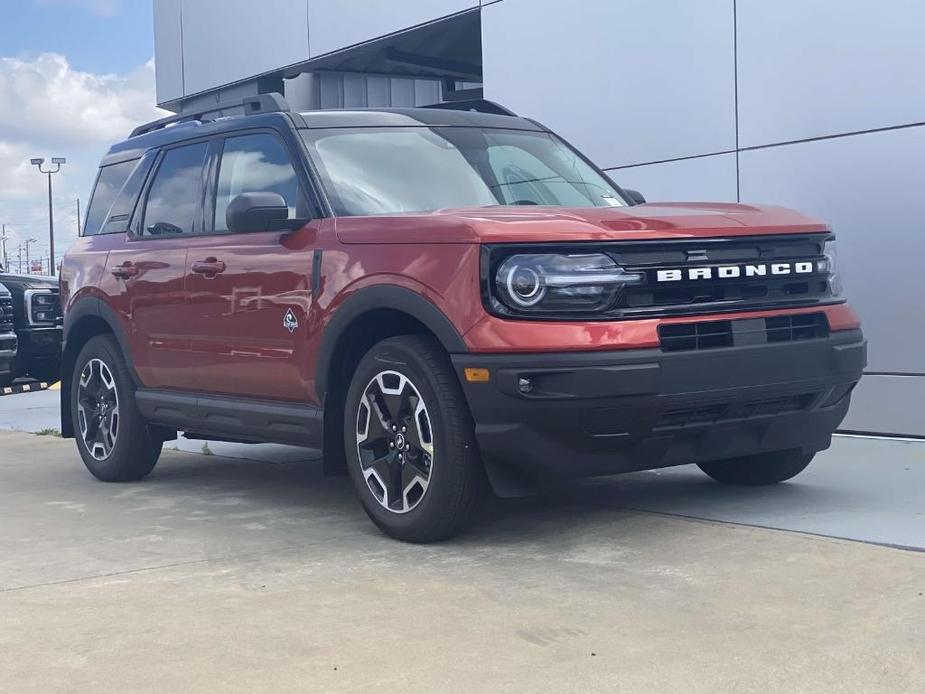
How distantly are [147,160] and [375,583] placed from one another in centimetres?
373

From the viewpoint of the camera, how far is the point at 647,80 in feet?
32.5

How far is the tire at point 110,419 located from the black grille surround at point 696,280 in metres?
3.14

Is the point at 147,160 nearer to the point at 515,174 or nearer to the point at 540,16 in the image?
the point at 515,174

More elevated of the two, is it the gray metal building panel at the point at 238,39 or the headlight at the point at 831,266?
the gray metal building panel at the point at 238,39

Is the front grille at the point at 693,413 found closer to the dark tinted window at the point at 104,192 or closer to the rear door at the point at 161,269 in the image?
the rear door at the point at 161,269

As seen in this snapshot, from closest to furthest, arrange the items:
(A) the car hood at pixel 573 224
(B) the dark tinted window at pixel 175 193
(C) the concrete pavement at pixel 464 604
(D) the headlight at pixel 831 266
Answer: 1. (C) the concrete pavement at pixel 464 604
2. (A) the car hood at pixel 573 224
3. (D) the headlight at pixel 831 266
4. (B) the dark tinted window at pixel 175 193

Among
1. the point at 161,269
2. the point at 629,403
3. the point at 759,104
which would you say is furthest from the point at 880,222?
the point at 161,269

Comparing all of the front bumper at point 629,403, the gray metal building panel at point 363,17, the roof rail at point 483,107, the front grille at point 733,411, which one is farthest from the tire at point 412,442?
the gray metal building panel at point 363,17

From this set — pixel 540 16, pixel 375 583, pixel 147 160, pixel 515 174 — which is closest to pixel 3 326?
pixel 147 160

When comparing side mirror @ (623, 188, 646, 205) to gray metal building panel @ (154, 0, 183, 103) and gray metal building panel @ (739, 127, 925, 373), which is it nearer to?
gray metal building panel @ (739, 127, 925, 373)

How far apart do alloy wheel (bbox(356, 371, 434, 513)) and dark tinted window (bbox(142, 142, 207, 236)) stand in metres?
1.96

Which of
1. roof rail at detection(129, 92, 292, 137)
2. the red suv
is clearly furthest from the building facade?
roof rail at detection(129, 92, 292, 137)

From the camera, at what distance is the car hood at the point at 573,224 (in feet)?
16.5

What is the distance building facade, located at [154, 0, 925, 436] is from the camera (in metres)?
8.16
